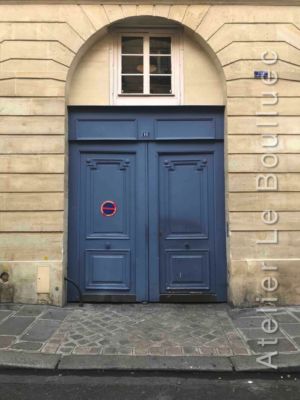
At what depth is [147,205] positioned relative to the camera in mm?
6988

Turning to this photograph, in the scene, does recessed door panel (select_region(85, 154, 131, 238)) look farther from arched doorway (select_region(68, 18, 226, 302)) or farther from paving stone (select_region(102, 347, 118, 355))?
paving stone (select_region(102, 347, 118, 355))

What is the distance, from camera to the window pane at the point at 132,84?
23.6 ft

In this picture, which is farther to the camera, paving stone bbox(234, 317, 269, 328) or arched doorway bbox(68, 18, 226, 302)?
arched doorway bbox(68, 18, 226, 302)

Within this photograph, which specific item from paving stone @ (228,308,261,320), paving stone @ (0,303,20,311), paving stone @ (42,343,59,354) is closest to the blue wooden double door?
paving stone @ (228,308,261,320)

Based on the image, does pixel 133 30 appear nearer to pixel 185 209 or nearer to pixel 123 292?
pixel 185 209

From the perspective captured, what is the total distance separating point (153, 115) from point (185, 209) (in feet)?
5.13

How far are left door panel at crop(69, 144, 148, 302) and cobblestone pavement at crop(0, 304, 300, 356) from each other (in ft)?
1.19

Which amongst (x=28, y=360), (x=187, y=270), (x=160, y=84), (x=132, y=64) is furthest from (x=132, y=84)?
(x=28, y=360)

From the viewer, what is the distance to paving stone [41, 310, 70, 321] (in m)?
6.11

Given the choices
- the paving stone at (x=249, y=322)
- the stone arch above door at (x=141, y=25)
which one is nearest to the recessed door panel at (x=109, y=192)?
the stone arch above door at (x=141, y=25)

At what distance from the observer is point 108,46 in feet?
23.6

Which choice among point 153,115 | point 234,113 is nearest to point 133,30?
point 153,115

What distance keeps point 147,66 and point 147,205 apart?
2.26 m

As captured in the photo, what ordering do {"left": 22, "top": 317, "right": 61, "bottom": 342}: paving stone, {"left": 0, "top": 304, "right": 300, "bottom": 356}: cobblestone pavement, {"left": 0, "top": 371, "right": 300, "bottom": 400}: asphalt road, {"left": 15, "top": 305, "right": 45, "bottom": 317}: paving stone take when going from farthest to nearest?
{"left": 15, "top": 305, "right": 45, "bottom": 317}: paving stone → {"left": 22, "top": 317, "right": 61, "bottom": 342}: paving stone → {"left": 0, "top": 304, "right": 300, "bottom": 356}: cobblestone pavement → {"left": 0, "top": 371, "right": 300, "bottom": 400}: asphalt road
